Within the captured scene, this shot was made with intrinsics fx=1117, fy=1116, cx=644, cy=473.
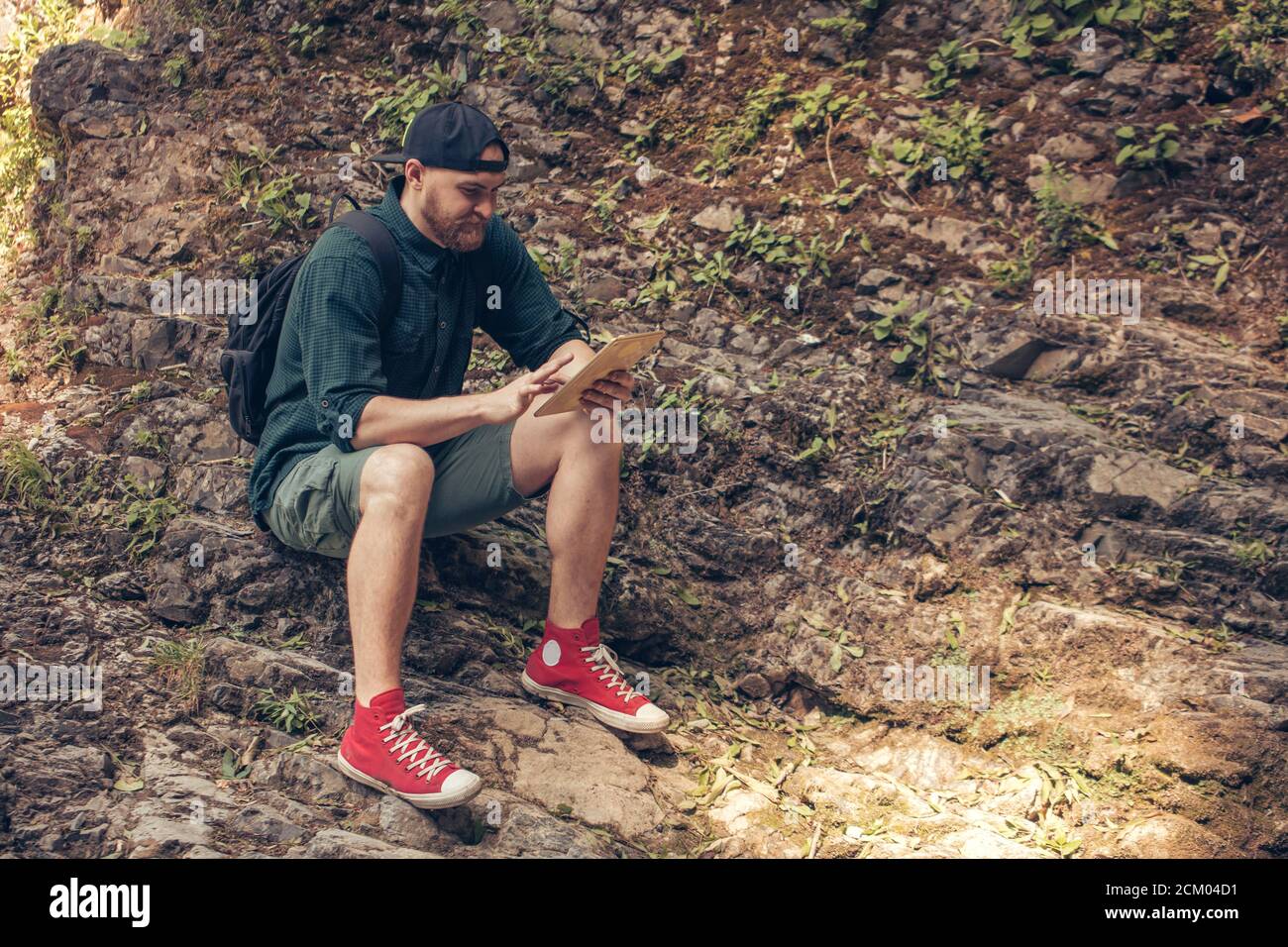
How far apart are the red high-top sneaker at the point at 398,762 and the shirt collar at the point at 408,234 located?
1.76m

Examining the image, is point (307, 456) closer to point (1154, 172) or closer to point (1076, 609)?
point (1076, 609)

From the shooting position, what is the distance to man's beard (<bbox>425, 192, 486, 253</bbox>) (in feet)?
14.6

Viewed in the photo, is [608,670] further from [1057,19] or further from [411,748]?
[1057,19]

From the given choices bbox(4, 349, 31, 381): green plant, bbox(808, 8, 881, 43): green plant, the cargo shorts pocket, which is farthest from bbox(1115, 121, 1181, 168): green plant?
bbox(4, 349, 31, 381): green plant

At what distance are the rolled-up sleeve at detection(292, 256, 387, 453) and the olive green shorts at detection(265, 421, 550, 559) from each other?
0.51 feet

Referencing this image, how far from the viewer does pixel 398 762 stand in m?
3.91

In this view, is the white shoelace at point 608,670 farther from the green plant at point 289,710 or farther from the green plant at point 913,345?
the green plant at point 913,345

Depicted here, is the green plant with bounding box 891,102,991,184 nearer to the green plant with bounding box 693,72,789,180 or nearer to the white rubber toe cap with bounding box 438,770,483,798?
the green plant with bounding box 693,72,789,180

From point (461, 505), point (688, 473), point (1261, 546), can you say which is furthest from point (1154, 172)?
point (461, 505)

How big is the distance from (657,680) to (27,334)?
403 cm

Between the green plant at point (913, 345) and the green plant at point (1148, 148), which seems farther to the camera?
the green plant at point (1148, 148)

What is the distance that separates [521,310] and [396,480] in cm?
129

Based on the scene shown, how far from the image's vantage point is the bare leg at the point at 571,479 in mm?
4422

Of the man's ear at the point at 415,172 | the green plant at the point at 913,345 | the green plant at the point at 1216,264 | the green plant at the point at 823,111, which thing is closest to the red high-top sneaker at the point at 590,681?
the man's ear at the point at 415,172
